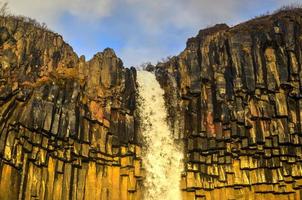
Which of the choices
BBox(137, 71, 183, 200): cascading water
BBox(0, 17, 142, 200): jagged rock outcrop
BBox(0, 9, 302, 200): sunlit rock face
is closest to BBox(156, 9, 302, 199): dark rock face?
BBox(0, 9, 302, 200): sunlit rock face

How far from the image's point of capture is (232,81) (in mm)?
24172

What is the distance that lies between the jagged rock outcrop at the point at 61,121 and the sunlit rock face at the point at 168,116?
49 mm

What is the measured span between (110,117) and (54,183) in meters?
A: 4.42

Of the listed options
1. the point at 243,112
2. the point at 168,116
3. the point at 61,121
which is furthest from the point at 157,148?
the point at 61,121

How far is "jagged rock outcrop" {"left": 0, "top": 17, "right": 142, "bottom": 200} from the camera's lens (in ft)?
65.1

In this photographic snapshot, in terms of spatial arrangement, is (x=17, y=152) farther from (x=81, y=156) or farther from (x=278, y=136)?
(x=278, y=136)

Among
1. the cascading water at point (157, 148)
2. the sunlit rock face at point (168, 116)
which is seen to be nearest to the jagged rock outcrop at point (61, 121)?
the sunlit rock face at point (168, 116)

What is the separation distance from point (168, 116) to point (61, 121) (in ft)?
20.5

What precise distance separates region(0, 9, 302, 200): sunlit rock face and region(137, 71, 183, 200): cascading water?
0.25 metres

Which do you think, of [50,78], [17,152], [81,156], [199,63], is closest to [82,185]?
[81,156]

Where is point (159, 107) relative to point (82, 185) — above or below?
above

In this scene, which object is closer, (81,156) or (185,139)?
(81,156)

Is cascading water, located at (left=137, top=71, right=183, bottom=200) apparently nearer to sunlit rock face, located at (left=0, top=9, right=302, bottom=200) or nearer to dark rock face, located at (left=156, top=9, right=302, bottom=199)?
sunlit rock face, located at (left=0, top=9, right=302, bottom=200)

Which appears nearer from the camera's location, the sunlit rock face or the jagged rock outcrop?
the jagged rock outcrop
